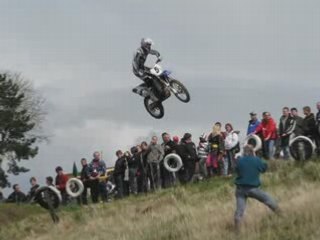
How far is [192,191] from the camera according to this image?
22.2 meters

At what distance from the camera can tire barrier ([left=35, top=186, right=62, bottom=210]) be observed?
24.6m

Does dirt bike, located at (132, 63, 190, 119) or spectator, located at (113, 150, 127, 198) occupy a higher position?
dirt bike, located at (132, 63, 190, 119)

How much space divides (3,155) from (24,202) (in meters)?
33.7

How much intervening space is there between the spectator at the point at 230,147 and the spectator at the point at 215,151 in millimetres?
162


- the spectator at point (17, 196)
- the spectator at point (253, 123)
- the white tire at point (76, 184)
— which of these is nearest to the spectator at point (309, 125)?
the spectator at point (253, 123)

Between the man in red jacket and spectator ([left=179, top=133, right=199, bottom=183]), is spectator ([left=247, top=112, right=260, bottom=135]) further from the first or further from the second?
spectator ([left=179, top=133, right=199, bottom=183])

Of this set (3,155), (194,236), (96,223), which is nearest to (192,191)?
(96,223)

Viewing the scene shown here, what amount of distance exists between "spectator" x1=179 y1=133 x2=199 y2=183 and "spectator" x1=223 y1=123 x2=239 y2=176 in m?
0.89

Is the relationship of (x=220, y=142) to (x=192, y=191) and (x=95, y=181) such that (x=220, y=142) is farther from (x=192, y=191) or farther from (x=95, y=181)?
(x=95, y=181)

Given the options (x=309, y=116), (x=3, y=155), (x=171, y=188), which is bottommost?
(x=171, y=188)

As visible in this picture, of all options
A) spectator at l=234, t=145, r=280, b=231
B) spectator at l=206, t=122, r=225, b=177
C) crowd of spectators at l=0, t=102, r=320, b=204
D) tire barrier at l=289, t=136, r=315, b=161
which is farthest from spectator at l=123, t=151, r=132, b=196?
spectator at l=234, t=145, r=280, b=231

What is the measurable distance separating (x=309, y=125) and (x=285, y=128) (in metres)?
0.73

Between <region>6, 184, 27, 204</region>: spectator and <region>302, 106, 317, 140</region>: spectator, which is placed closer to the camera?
<region>302, 106, 317, 140</region>: spectator

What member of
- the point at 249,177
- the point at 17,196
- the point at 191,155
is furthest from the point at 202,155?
the point at 17,196
